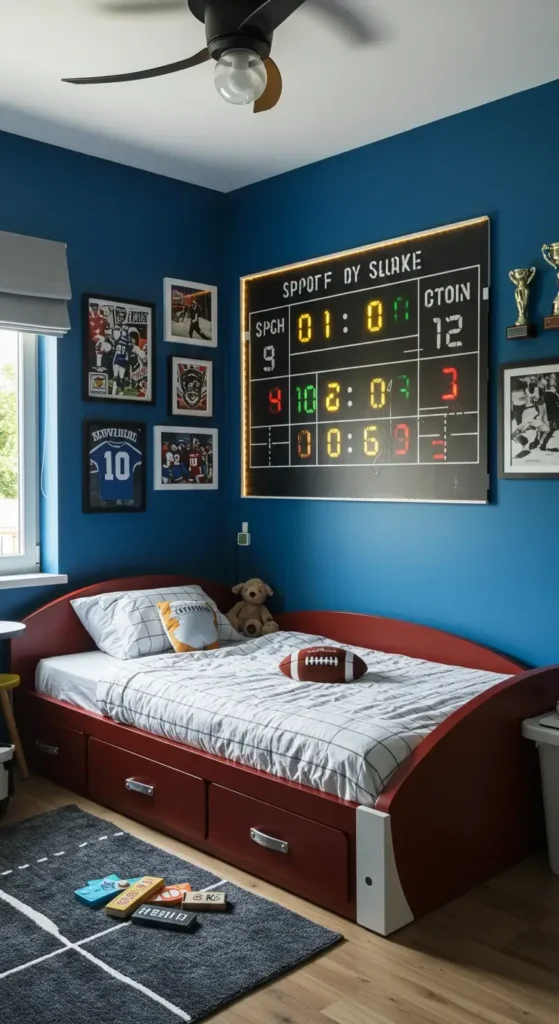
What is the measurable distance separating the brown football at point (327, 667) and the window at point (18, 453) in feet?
4.98

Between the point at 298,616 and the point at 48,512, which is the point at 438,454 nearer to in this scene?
the point at 298,616

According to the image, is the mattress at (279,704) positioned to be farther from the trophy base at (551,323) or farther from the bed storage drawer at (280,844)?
the trophy base at (551,323)

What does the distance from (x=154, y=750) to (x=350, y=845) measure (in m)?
0.92

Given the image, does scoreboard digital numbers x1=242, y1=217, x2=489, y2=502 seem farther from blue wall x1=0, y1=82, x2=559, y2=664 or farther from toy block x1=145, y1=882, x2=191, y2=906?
toy block x1=145, y1=882, x2=191, y2=906

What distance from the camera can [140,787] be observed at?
310cm

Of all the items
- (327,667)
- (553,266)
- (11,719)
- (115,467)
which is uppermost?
(553,266)

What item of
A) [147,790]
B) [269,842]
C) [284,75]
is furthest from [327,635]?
[284,75]

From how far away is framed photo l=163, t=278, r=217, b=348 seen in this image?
4371 millimetres

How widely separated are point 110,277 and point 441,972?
3222 mm

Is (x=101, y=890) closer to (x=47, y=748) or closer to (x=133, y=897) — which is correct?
(x=133, y=897)

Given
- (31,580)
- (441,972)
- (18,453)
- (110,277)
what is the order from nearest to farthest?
1. (441,972)
2. (31,580)
3. (18,453)
4. (110,277)

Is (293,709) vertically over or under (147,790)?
over

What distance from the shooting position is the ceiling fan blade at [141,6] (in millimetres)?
2707

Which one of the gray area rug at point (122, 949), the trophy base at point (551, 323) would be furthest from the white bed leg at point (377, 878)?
the trophy base at point (551, 323)
